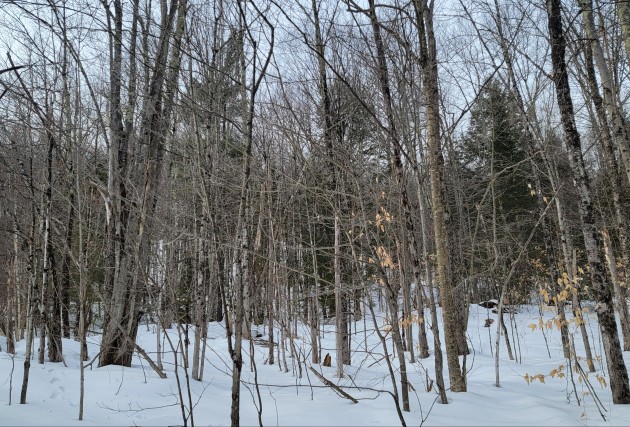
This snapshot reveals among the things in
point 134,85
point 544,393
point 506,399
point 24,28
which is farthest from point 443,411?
point 24,28

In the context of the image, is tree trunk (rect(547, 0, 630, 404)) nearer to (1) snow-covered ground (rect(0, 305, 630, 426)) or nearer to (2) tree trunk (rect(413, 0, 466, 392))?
(1) snow-covered ground (rect(0, 305, 630, 426))

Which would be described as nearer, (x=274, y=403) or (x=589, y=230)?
(x=274, y=403)

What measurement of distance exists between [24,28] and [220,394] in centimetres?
650

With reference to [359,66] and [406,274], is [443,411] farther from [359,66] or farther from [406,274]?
[359,66]

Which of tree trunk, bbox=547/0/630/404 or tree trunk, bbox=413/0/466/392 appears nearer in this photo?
tree trunk, bbox=413/0/466/392

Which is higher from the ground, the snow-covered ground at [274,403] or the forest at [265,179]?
the forest at [265,179]

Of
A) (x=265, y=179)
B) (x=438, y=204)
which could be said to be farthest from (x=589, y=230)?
(x=265, y=179)

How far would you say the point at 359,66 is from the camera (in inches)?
245

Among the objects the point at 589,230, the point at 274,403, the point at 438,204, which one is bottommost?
the point at 274,403

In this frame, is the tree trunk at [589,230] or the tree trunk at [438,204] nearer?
the tree trunk at [438,204]

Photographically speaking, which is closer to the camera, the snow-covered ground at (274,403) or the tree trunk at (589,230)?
the snow-covered ground at (274,403)

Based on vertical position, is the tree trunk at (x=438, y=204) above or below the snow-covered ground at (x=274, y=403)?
above

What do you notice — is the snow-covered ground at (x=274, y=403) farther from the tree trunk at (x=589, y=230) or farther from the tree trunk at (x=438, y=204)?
the tree trunk at (x=438, y=204)

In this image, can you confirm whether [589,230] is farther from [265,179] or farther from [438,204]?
[265,179]
